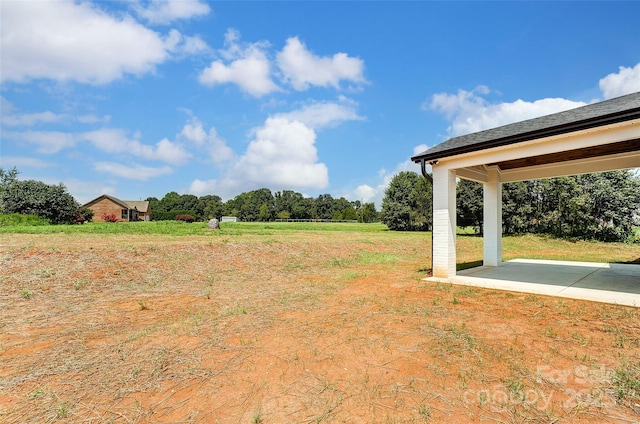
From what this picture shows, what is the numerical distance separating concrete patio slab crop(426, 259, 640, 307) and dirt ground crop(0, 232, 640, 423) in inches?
26.3

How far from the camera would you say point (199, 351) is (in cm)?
355

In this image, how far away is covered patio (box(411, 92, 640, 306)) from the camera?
546cm

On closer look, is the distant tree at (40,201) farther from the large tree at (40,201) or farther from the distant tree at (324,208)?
the distant tree at (324,208)

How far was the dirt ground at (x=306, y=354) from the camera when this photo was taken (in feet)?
Result: 7.84

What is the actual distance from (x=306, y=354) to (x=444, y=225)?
18.1ft

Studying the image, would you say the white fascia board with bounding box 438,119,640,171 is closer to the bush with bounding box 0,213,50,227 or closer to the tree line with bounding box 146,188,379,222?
the bush with bounding box 0,213,50,227

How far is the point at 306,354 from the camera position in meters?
3.42

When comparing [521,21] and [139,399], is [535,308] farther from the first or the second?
[521,21]

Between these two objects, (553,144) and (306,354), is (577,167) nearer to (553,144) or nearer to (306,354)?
(553,144)

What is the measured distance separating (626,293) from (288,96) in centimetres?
1488

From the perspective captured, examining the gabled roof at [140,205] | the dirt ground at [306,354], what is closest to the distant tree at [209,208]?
the gabled roof at [140,205]

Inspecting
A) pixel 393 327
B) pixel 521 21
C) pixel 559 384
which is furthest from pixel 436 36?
pixel 559 384

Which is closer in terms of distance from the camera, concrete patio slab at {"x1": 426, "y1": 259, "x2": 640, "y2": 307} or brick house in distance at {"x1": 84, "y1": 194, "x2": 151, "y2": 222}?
concrete patio slab at {"x1": 426, "y1": 259, "x2": 640, "y2": 307}

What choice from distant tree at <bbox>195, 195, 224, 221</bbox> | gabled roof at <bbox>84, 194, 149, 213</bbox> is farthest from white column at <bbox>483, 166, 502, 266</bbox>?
distant tree at <bbox>195, 195, 224, 221</bbox>
